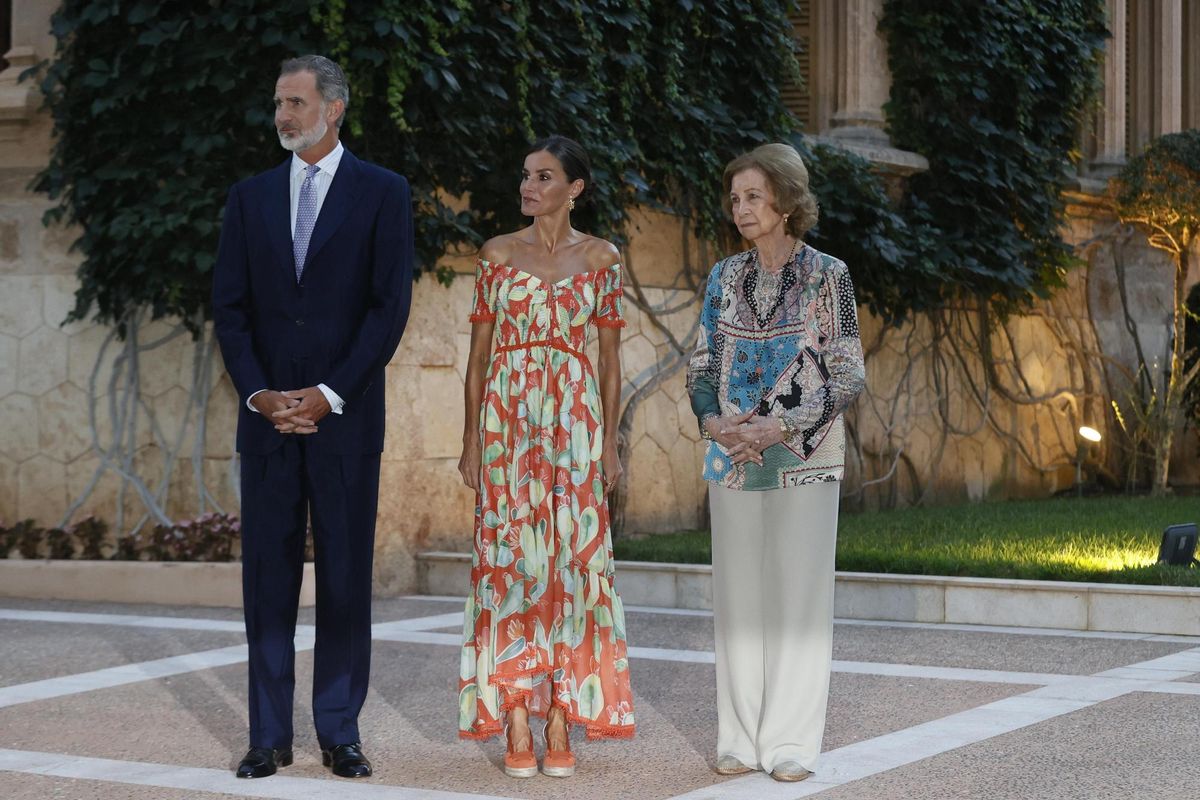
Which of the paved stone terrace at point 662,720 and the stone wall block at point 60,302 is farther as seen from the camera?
the stone wall block at point 60,302

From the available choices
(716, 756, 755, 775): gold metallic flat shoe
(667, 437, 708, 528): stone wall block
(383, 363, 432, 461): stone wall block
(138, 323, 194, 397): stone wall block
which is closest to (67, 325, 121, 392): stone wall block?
(138, 323, 194, 397): stone wall block

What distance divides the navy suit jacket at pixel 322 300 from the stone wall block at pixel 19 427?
6128mm

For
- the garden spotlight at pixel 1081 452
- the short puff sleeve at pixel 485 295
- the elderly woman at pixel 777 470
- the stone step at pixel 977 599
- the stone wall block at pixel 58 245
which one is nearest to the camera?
the elderly woman at pixel 777 470

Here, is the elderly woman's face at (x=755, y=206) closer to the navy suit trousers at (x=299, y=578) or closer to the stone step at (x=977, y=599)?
the navy suit trousers at (x=299, y=578)

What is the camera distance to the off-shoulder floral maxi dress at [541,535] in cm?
547

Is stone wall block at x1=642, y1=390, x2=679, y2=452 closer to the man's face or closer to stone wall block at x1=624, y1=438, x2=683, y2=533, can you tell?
stone wall block at x1=624, y1=438, x2=683, y2=533

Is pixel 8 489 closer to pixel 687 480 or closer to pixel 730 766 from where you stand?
pixel 687 480

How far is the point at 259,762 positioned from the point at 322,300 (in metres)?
1.38

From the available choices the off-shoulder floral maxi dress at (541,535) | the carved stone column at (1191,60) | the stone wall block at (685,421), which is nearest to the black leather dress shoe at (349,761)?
the off-shoulder floral maxi dress at (541,535)

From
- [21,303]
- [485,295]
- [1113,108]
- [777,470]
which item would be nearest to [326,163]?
[485,295]

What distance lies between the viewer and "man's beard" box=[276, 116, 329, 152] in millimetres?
5488

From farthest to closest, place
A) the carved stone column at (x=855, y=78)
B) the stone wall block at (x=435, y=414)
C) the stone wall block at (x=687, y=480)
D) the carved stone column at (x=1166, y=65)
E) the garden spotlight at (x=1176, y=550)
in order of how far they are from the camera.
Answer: the carved stone column at (x=1166, y=65) < the carved stone column at (x=855, y=78) < the stone wall block at (x=687, y=480) < the stone wall block at (x=435, y=414) < the garden spotlight at (x=1176, y=550)

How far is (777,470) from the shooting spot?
532cm

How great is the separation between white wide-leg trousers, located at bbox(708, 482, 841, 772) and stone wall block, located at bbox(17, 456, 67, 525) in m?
6.81
